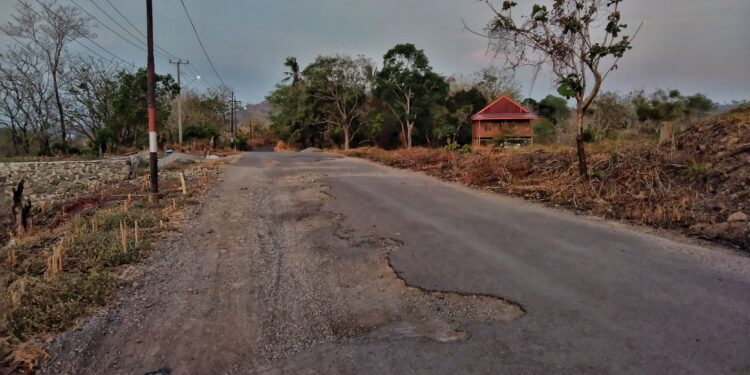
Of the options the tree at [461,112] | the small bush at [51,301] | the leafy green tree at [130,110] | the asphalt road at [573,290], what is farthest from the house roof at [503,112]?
the small bush at [51,301]

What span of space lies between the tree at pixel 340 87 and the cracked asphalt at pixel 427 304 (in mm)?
34452

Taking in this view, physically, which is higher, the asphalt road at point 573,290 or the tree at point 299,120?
the tree at point 299,120

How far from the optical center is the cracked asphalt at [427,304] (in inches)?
121

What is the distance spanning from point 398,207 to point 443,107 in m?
33.7

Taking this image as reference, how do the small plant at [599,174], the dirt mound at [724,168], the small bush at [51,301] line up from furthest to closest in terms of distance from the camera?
the small plant at [599,174]
the dirt mound at [724,168]
the small bush at [51,301]

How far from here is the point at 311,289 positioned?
448 centimetres

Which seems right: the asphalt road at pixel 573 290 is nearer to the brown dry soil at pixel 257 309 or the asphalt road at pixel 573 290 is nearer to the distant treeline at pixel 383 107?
the brown dry soil at pixel 257 309

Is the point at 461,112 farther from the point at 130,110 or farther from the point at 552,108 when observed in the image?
the point at 130,110

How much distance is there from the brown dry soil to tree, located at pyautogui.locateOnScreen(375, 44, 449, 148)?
34.4 metres

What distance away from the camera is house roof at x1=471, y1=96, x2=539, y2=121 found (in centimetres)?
3878

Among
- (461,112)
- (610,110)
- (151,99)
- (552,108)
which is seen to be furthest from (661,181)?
(552,108)

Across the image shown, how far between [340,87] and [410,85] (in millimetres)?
6492

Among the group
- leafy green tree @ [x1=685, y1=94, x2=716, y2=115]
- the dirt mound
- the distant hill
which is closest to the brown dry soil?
the dirt mound

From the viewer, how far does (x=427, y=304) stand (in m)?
4.03
